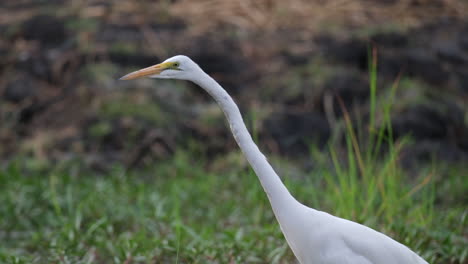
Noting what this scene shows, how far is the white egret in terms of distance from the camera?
7.42ft

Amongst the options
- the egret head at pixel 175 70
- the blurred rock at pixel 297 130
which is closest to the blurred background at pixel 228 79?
the blurred rock at pixel 297 130

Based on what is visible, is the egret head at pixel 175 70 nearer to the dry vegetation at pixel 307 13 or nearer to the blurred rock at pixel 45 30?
the blurred rock at pixel 45 30

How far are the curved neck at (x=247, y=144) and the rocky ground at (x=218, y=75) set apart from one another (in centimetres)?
361

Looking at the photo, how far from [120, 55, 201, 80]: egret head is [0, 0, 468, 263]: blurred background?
3.19 m

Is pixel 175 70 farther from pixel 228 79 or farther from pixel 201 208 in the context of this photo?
pixel 228 79

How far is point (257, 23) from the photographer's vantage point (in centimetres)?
830

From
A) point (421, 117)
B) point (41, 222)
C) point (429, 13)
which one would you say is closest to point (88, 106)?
point (41, 222)

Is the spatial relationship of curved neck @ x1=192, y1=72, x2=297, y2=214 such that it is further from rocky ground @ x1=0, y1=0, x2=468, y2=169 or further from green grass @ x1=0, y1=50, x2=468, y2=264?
rocky ground @ x1=0, y1=0, x2=468, y2=169

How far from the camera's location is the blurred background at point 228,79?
19.6 ft

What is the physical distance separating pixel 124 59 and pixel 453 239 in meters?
4.74

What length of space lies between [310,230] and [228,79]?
201 inches

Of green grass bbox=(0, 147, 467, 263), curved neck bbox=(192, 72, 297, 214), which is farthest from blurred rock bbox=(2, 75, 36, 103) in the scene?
curved neck bbox=(192, 72, 297, 214)

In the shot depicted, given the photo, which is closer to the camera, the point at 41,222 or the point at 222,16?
the point at 41,222

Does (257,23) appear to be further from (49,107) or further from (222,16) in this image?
(49,107)
